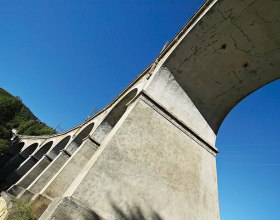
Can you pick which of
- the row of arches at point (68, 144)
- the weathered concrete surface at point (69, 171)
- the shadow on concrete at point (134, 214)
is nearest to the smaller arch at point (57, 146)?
the row of arches at point (68, 144)

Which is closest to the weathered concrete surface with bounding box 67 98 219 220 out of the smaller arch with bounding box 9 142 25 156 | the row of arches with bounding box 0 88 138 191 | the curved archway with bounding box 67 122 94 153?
the row of arches with bounding box 0 88 138 191

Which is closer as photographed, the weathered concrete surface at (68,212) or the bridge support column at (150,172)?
the weathered concrete surface at (68,212)

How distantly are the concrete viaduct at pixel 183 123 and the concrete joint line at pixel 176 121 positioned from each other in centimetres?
3

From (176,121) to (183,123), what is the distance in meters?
0.22

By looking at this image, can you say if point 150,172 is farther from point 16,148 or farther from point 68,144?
point 16,148

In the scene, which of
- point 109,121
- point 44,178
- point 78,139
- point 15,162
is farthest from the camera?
point 15,162

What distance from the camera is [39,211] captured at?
7.18 meters

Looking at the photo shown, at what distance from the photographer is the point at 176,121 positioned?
19.7ft

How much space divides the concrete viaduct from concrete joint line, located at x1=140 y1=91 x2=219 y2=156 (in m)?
0.03

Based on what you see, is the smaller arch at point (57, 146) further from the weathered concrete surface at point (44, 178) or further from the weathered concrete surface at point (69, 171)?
the weathered concrete surface at point (69, 171)

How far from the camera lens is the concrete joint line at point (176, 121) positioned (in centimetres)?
559

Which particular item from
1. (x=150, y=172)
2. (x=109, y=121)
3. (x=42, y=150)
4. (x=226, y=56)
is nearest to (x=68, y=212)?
(x=150, y=172)

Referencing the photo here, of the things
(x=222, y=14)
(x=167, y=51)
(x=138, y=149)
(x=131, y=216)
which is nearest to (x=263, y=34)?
(x=222, y=14)

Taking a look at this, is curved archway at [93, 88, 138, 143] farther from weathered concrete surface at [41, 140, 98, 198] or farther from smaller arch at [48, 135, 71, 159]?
smaller arch at [48, 135, 71, 159]
